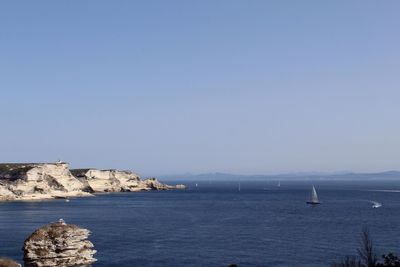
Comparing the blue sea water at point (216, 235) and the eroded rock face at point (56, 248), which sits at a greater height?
the eroded rock face at point (56, 248)

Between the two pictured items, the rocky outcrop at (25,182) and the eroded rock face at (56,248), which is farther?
the rocky outcrop at (25,182)

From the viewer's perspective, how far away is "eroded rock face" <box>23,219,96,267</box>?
2248 inches

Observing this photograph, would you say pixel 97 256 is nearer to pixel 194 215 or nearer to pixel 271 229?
pixel 271 229

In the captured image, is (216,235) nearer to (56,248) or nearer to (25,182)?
(56,248)

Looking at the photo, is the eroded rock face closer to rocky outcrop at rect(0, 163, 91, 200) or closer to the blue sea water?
the blue sea water

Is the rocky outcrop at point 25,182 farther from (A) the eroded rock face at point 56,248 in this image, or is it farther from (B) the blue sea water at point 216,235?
(A) the eroded rock face at point 56,248

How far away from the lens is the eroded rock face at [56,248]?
187 feet

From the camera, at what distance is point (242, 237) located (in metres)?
91.9

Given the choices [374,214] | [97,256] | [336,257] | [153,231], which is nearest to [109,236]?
[153,231]

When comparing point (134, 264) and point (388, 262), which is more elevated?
point (388, 262)

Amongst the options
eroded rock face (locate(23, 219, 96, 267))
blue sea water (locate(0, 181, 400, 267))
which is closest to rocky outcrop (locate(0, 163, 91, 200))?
blue sea water (locate(0, 181, 400, 267))

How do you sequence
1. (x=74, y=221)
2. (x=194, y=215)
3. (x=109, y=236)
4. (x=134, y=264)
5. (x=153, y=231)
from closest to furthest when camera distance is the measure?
1. (x=134, y=264)
2. (x=109, y=236)
3. (x=153, y=231)
4. (x=74, y=221)
5. (x=194, y=215)

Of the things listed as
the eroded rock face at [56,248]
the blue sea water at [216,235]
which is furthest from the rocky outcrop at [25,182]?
the eroded rock face at [56,248]

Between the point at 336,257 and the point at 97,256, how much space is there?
34613 millimetres
